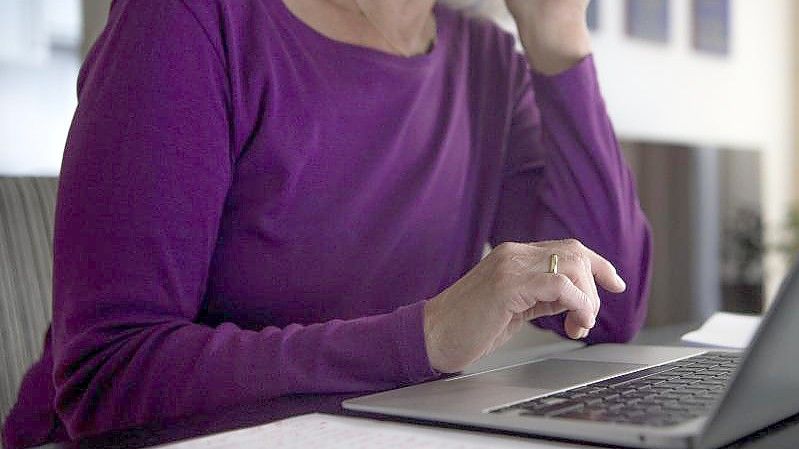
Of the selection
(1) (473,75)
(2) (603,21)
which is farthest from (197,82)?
(2) (603,21)

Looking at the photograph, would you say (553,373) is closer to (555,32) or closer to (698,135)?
(555,32)

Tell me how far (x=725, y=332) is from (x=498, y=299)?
49cm

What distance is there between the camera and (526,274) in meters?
0.66

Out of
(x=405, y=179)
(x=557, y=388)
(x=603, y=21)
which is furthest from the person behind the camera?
(x=603, y=21)

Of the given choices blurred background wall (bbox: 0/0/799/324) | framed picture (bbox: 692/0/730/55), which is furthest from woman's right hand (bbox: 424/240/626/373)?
framed picture (bbox: 692/0/730/55)

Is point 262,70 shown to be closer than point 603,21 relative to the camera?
Yes

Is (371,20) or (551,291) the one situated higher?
(371,20)

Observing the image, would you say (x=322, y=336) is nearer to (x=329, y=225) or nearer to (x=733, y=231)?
(x=329, y=225)

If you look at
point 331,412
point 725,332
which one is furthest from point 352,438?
point 725,332

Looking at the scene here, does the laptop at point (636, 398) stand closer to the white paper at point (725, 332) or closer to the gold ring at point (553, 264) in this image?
the gold ring at point (553, 264)

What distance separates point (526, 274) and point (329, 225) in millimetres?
345

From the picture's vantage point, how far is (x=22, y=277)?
1.04 meters

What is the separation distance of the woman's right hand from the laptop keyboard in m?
0.07

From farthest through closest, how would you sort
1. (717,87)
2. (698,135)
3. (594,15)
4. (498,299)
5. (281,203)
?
(717,87) < (698,135) < (594,15) < (281,203) < (498,299)
